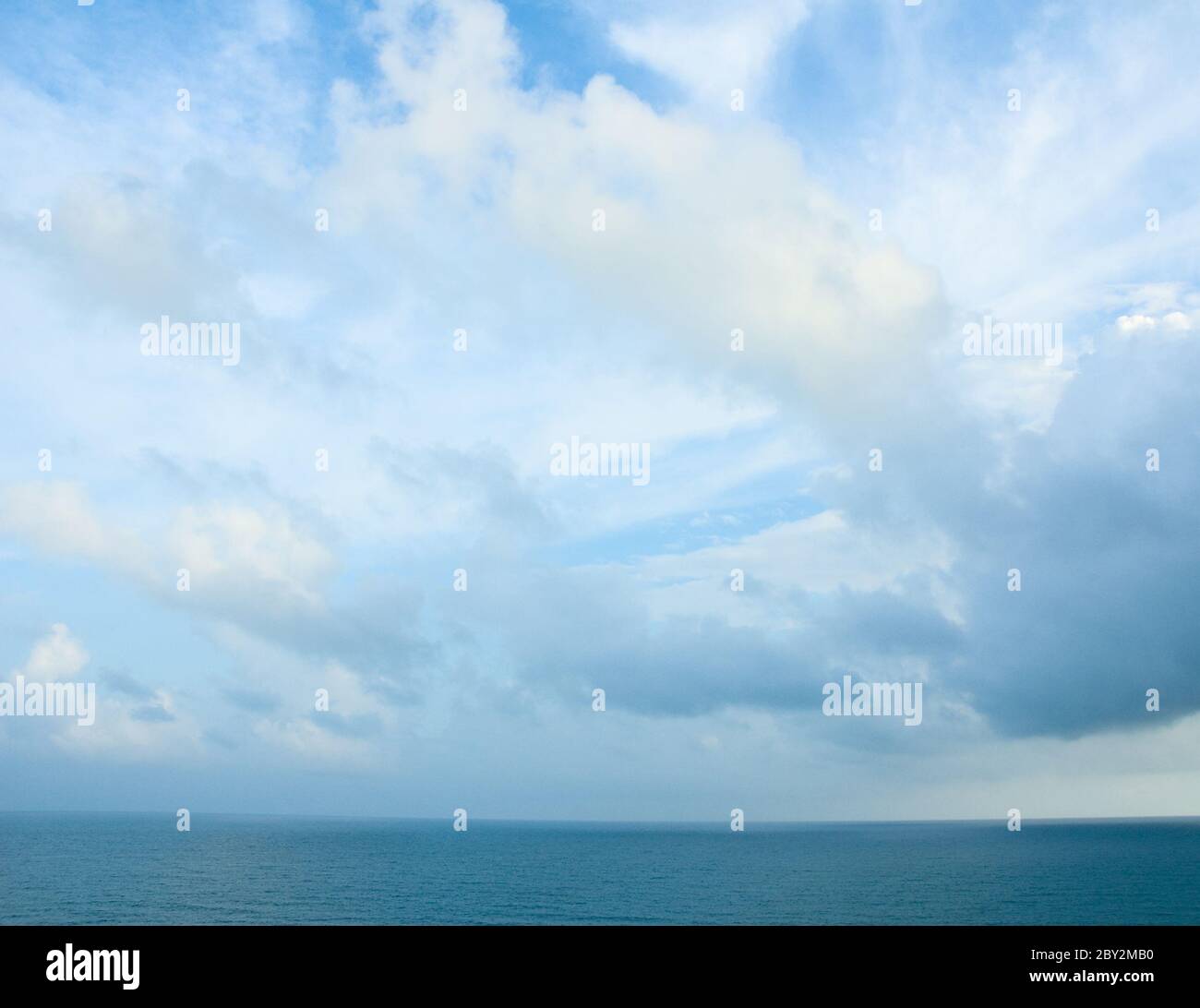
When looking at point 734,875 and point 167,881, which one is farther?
point 734,875

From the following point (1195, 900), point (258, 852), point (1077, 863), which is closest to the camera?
point (1195, 900)
